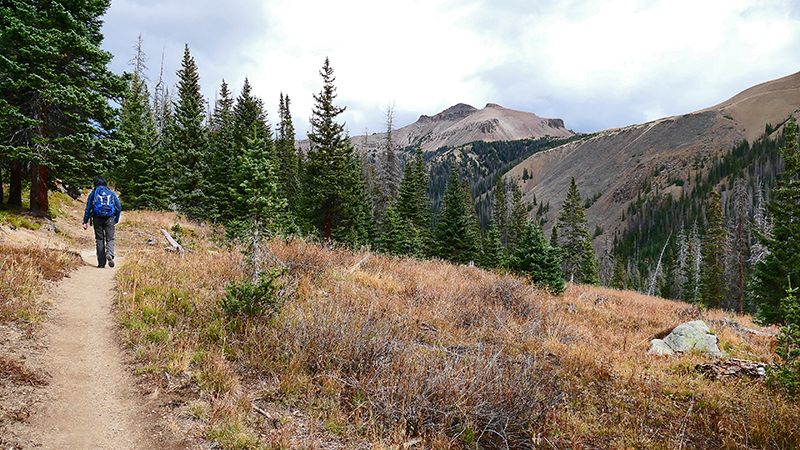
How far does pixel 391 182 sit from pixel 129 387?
125 ft

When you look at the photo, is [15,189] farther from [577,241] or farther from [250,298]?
[577,241]

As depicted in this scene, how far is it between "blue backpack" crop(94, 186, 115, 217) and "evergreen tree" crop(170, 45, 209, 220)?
19.7 m

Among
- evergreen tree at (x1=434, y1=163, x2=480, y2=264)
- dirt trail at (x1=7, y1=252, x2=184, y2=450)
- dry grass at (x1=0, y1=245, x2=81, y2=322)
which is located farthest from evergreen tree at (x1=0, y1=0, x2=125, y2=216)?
evergreen tree at (x1=434, y1=163, x2=480, y2=264)

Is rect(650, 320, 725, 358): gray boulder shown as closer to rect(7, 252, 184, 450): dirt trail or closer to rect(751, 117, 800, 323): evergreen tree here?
rect(7, 252, 184, 450): dirt trail

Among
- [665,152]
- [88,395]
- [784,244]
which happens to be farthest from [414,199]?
[665,152]

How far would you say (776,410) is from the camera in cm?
451

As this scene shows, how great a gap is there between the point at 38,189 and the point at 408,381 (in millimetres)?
16561

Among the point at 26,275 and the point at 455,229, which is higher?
the point at 26,275

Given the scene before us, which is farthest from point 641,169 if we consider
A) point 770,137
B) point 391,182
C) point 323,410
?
point 323,410

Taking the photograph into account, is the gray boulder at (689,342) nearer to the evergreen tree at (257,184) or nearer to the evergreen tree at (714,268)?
the evergreen tree at (257,184)

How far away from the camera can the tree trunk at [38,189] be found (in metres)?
12.5

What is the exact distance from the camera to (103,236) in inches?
345

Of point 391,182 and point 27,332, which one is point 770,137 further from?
point 27,332

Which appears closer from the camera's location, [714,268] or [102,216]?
[102,216]
